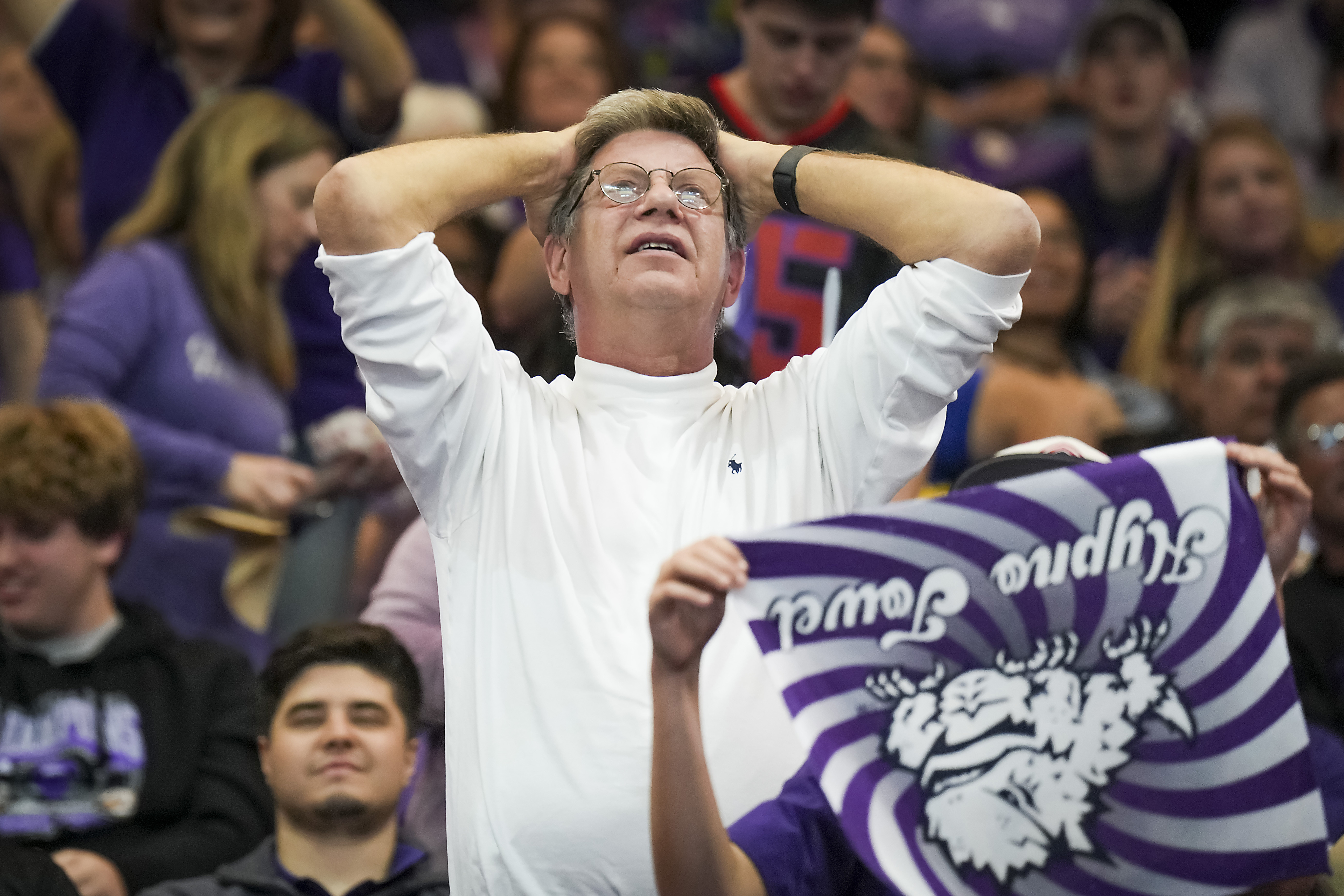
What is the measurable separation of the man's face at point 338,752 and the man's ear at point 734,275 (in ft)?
3.25

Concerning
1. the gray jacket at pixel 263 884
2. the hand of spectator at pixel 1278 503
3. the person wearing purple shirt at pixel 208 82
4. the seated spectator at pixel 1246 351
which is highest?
the person wearing purple shirt at pixel 208 82

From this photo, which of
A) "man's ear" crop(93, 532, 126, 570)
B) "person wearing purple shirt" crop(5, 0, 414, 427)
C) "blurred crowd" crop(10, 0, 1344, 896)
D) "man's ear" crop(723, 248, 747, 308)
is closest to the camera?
"man's ear" crop(723, 248, 747, 308)

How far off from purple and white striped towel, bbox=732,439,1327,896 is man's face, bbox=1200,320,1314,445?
8.37ft

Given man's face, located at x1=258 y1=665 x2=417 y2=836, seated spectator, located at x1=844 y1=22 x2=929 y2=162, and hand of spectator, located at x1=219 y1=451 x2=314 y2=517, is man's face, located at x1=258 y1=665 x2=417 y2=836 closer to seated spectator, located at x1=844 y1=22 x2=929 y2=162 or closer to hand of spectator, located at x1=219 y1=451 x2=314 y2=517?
hand of spectator, located at x1=219 y1=451 x2=314 y2=517

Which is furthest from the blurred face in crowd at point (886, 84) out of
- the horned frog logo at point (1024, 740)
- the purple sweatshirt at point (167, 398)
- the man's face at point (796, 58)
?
the horned frog logo at point (1024, 740)

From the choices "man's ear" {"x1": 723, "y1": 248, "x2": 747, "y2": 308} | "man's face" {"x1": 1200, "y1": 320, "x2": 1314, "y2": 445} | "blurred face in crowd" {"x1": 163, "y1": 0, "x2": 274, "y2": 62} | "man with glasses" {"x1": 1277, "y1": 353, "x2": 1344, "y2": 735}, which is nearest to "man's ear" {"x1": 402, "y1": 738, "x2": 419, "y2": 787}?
"man's ear" {"x1": 723, "y1": 248, "x2": 747, "y2": 308}

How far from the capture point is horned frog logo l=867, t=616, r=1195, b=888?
2209 mm

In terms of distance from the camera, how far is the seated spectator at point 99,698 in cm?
331

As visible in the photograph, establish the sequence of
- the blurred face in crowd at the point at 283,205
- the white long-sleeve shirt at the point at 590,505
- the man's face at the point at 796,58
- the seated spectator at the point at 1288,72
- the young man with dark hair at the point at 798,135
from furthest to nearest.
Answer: the seated spectator at the point at 1288,72 < the blurred face in crowd at the point at 283,205 < the man's face at the point at 796,58 < the young man with dark hair at the point at 798,135 < the white long-sleeve shirt at the point at 590,505

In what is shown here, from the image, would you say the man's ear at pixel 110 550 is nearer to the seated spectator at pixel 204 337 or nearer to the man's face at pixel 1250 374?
the seated spectator at pixel 204 337

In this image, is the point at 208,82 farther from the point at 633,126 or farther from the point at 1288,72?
the point at 1288,72

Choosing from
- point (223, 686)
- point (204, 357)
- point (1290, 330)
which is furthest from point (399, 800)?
point (1290, 330)

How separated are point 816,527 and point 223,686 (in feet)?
5.89

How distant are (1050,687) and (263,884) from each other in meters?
1.50
